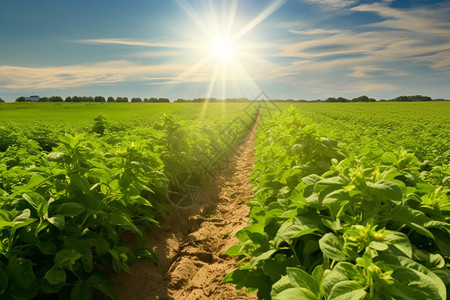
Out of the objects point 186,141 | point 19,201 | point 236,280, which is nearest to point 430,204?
point 236,280

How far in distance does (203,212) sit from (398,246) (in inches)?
197

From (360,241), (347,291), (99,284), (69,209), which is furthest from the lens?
(99,284)

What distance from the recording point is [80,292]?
2609 millimetres

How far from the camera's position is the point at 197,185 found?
7.61m

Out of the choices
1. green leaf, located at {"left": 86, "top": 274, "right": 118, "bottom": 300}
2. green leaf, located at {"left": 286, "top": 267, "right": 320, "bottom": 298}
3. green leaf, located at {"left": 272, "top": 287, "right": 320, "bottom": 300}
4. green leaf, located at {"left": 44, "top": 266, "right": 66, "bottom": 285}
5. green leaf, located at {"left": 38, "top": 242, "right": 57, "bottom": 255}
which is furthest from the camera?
green leaf, located at {"left": 86, "top": 274, "right": 118, "bottom": 300}

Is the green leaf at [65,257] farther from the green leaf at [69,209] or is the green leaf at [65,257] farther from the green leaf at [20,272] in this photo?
the green leaf at [69,209]

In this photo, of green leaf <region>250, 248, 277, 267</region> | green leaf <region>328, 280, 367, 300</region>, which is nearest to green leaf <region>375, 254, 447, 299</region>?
green leaf <region>328, 280, 367, 300</region>

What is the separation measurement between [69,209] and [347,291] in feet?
7.31

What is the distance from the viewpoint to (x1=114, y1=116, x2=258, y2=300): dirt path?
3.47 metres

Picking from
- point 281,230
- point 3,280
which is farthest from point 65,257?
point 281,230

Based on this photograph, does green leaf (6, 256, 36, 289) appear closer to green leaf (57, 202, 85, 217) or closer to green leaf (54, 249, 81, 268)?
green leaf (54, 249, 81, 268)

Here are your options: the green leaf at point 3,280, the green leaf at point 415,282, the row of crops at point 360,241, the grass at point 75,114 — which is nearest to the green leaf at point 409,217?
the row of crops at point 360,241

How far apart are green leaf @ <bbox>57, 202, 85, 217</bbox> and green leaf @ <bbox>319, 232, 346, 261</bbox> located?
1.99 m

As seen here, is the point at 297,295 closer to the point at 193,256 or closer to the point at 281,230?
the point at 281,230
